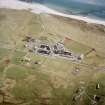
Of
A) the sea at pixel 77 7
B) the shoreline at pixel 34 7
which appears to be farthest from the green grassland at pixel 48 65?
the sea at pixel 77 7

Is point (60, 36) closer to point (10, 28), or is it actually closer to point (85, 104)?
point (10, 28)

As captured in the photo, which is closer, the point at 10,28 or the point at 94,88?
the point at 94,88

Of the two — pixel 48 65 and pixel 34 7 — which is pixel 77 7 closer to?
pixel 34 7

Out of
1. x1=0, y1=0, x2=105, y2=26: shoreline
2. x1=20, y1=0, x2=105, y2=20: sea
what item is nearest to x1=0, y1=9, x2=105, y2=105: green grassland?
x1=0, y1=0, x2=105, y2=26: shoreline

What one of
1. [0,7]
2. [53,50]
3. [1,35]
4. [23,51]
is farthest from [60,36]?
[0,7]

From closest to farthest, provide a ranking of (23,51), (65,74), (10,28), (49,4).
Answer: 1. (65,74)
2. (23,51)
3. (10,28)
4. (49,4)

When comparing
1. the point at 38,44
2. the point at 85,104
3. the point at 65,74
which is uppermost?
the point at 38,44
